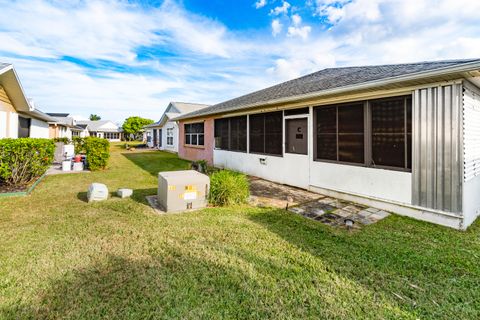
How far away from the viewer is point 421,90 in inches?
166

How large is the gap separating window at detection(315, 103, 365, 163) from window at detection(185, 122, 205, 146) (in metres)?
8.08

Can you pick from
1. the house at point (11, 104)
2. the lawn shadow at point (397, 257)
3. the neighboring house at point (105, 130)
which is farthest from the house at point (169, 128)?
the neighboring house at point (105, 130)

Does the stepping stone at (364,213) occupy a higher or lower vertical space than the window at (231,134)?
lower

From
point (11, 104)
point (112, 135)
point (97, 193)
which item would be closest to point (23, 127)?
point (11, 104)

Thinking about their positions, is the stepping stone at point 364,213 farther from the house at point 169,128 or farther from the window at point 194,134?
the house at point 169,128

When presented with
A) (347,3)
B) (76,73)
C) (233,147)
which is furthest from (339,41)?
(76,73)

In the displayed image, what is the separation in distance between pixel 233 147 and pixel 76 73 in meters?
11.9

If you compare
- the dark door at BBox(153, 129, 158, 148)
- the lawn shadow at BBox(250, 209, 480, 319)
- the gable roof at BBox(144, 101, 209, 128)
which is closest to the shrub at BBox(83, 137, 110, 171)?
the lawn shadow at BBox(250, 209, 480, 319)

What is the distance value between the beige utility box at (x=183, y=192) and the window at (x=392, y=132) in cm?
398

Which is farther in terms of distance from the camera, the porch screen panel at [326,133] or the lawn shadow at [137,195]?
the porch screen panel at [326,133]

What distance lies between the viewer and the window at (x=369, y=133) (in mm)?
4586

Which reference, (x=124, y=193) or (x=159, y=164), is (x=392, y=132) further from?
(x=159, y=164)

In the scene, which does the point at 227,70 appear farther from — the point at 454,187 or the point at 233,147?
the point at 454,187

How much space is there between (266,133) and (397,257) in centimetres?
590
